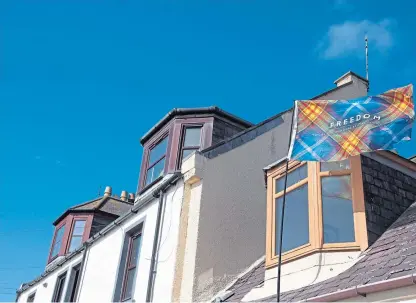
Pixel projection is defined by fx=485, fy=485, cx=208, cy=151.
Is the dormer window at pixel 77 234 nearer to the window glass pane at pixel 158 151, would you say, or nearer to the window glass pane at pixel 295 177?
the window glass pane at pixel 158 151

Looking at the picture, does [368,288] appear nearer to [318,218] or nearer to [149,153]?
[318,218]

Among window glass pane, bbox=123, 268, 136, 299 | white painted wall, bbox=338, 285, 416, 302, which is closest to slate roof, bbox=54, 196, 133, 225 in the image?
window glass pane, bbox=123, 268, 136, 299

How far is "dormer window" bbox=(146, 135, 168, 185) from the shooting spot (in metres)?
13.2

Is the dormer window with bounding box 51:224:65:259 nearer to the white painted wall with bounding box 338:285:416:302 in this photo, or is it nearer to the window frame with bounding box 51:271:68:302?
the window frame with bounding box 51:271:68:302

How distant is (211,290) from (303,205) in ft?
8.33

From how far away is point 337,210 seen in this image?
8109 mm

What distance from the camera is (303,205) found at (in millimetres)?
8602

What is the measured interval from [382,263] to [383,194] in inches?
81.0

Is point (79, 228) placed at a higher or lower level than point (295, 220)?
higher

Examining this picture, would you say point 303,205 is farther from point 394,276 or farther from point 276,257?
point 394,276

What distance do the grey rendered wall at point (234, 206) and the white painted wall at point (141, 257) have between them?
0.63 metres

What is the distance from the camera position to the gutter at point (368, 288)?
218 inches

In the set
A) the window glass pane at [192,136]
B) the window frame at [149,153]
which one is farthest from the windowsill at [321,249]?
the window frame at [149,153]

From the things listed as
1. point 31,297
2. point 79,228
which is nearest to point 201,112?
point 79,228
